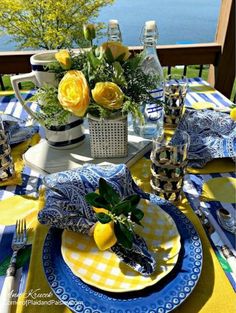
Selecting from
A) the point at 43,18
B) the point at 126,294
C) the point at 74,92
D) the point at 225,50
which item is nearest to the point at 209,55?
the point at 225,50

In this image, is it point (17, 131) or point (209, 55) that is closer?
point (17, 131)

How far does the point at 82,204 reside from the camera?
1.69 ft

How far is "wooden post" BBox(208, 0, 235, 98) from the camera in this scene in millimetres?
1669

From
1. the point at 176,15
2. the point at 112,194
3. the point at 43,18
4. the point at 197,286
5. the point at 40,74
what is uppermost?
the point at 40,74

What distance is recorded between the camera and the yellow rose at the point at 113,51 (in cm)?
66

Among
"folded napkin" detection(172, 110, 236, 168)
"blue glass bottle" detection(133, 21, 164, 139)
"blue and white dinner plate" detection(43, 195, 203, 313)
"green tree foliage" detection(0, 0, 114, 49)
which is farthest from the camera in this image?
"green tree foliage" detection(0, 0, 114, 49)

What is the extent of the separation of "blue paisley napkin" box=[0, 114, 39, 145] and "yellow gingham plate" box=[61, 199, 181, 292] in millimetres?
474

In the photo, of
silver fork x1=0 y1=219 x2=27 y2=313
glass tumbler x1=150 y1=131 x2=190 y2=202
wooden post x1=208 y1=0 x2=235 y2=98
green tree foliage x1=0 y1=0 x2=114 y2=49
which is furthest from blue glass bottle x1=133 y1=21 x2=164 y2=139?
green tree foliage x1=0 y1=0 x2=114 y2=49

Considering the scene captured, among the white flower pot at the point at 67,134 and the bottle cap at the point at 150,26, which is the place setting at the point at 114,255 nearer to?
the white flower pot at the point at 67,134

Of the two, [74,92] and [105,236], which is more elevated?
[74,92]

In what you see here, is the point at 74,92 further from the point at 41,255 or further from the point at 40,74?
the point at 41,255

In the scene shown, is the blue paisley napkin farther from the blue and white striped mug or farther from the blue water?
the blue water

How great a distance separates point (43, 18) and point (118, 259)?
5977 mm

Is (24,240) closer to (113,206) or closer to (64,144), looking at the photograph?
(113,206)
